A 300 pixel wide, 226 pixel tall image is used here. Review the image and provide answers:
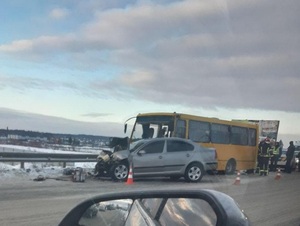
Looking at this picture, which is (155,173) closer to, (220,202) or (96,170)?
(96,170)

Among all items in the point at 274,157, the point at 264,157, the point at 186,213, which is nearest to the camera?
the point at 186,213

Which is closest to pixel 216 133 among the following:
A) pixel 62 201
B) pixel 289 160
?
pixel 289 160

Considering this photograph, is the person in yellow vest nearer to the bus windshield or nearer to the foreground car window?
the bus windshield

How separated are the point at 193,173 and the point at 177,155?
0.84 metres

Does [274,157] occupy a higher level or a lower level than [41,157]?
higher

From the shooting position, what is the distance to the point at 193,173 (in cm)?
1664

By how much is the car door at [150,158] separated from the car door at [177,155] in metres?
0.27

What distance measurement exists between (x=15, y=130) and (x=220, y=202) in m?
4.06

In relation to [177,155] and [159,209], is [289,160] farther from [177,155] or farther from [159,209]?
[159,209]

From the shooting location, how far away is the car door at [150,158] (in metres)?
16.0

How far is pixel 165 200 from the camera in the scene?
2.29 metres

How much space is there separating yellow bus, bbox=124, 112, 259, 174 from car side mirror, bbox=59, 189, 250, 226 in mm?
10990

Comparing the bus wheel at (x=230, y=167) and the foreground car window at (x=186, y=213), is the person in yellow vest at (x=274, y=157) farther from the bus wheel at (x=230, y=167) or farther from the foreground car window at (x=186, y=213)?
the foreground car window at (x=186, y=213)

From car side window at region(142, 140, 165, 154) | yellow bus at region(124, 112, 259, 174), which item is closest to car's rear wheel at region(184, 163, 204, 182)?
yellow bus at region(124, 112, 259, 174)
